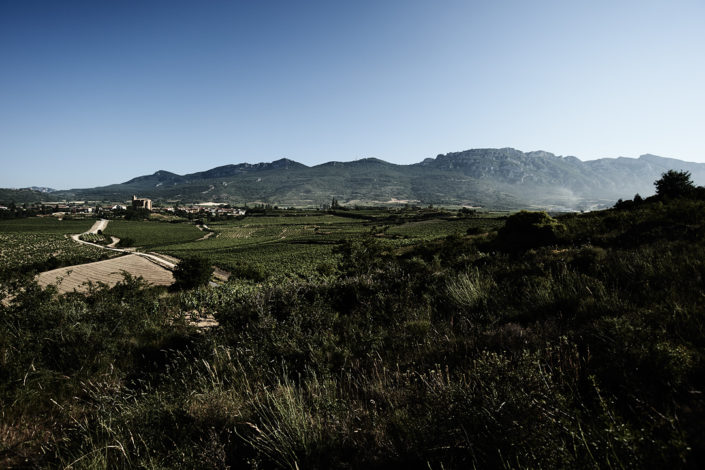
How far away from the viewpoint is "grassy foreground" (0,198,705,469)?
214cm

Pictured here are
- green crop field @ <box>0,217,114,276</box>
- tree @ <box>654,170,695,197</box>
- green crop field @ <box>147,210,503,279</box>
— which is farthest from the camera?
green crop field @ <box>0,217,114,276</box>

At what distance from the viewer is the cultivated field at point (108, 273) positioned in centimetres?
4728

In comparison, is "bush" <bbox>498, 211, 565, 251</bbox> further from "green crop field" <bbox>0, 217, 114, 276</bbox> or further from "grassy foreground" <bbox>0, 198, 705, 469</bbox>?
"green crop field" <bbox>0, 217, 114, 276</bbox>

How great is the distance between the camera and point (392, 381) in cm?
319

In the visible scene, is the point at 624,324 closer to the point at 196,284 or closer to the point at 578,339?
the point at 578,339

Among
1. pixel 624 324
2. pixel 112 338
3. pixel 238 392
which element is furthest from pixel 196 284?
pixel 624 324

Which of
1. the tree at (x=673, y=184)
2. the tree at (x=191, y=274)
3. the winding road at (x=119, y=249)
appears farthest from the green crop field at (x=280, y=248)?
the tree at (x=673, y=184)

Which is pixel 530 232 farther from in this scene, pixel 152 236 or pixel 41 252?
pixel 152 236

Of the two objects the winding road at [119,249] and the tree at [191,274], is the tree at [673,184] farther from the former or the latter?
the winding road at [119,249]

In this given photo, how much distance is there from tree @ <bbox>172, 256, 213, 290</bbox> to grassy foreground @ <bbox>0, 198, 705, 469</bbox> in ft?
116

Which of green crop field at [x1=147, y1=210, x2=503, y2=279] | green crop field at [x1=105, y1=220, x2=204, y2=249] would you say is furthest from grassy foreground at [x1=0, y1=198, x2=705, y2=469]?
green crop field at [x1=105, y1=220, x2=204, y2=249]

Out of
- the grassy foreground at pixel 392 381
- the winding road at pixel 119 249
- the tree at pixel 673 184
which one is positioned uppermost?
the tree at pixel 673 184

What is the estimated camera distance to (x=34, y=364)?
4.21 meters

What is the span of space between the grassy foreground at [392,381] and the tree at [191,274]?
35.4m
